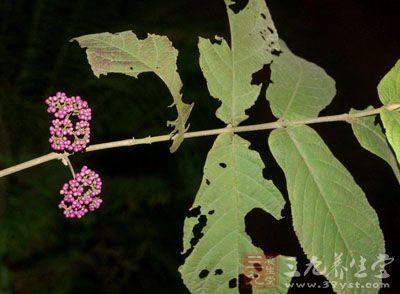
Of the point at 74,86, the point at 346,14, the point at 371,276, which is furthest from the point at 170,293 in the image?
the point at 346,14

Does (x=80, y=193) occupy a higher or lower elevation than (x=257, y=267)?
higher

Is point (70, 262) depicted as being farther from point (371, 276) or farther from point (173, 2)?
point (371, 276)

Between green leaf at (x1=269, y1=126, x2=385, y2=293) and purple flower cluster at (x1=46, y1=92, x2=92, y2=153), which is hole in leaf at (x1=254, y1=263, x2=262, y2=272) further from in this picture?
purple flower cluster at (x1=46, y1=92, x2=92, y2=153)

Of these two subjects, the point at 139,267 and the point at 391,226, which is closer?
the point at 139,267

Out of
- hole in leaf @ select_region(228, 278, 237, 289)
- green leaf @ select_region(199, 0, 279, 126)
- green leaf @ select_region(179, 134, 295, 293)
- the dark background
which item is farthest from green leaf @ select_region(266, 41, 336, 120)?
the dark background

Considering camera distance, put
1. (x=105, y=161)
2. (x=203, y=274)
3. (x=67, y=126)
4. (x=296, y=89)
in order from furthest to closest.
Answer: (x=105, y=161)
(x=296, y=89)
(x=203, y=274)
(x=67, y=126)

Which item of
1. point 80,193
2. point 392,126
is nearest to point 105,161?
point 80,193

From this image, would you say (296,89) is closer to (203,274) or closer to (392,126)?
(392,126)

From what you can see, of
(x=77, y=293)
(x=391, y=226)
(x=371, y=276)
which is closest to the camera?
(x=371, y=276)
